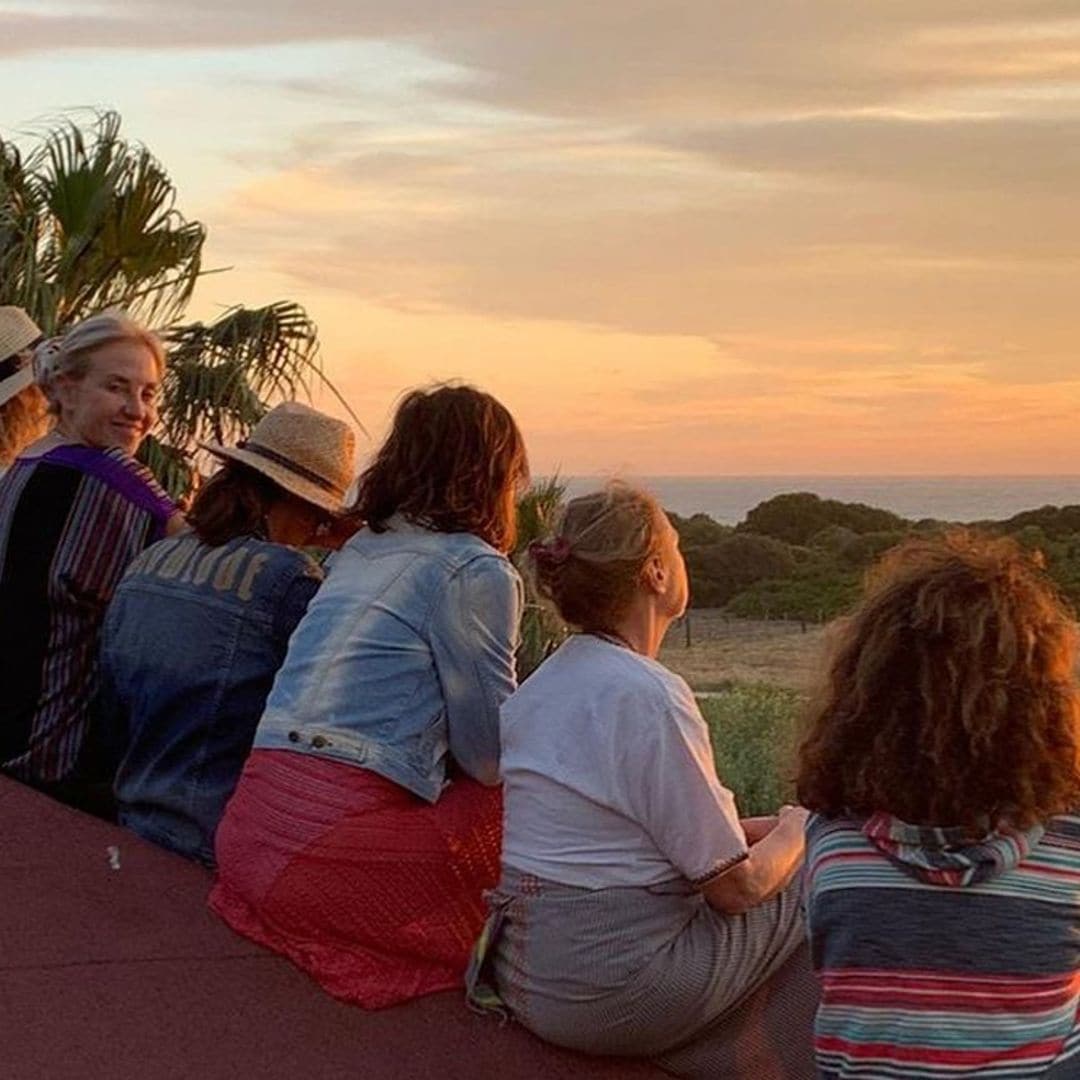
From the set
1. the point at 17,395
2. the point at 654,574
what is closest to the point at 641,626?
the point at 654,574

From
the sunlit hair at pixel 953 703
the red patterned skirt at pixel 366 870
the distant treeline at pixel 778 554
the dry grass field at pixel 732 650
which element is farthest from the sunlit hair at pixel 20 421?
the dry grass field at pixel 732 650

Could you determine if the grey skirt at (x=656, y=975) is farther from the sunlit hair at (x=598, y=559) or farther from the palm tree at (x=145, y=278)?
the palm tree at (x=145, y=278)

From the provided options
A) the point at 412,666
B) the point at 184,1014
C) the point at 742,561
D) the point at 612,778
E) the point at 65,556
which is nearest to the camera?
the point at 612,778

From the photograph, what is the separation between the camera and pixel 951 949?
277 cm

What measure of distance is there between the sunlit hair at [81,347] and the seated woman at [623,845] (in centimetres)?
176

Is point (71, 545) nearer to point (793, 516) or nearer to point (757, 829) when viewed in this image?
point (757, 829)

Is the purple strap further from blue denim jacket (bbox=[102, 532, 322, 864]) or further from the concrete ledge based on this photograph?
the concrete ledge

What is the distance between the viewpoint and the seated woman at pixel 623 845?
330 cm

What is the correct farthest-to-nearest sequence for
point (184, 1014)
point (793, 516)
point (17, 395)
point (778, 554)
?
point (778, 554)
point (793, 516)
point (17, 395)
point (184, 1014)

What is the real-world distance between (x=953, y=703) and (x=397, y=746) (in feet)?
4.06

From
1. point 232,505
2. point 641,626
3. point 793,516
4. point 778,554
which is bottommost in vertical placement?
point 778,554

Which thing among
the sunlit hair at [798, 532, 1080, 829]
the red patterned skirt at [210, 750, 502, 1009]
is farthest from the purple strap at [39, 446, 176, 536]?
the sunlit hair at [798, 532, 1080, 829]

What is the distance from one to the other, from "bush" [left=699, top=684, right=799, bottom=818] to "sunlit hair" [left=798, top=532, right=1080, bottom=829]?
23.8 ft

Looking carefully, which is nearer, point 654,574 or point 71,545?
point 654,574
